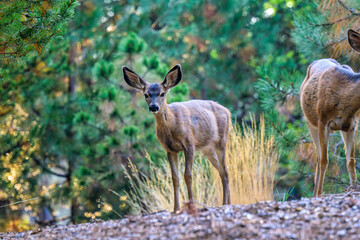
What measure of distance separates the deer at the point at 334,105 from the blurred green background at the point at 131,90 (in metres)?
1.50

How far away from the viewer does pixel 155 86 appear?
20.9ft

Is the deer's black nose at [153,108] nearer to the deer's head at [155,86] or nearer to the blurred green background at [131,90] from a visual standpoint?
the deer's head at [155,86]

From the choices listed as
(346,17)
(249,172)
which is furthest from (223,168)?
(346,17)

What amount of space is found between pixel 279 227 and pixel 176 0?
40.5 feet

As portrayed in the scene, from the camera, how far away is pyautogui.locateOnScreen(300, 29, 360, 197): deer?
623 cm

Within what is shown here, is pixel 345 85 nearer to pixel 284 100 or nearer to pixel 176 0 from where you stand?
pixel 284 100

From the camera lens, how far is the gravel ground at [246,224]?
3949 millimetres

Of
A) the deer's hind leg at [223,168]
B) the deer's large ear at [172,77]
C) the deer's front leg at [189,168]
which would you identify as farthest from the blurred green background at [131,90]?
the deer's large ear at [172,77]

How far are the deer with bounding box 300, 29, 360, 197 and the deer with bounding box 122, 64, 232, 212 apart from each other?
1222 mm

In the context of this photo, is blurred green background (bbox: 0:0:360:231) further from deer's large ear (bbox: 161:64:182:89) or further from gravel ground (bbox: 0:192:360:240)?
gravel ground (bbox: 0:192:360:240)

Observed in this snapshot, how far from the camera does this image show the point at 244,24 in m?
16.3

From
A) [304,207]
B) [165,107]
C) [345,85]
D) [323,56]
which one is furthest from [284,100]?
[304,207]

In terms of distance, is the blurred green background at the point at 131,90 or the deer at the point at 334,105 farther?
the blurred green background at the point at 131,90

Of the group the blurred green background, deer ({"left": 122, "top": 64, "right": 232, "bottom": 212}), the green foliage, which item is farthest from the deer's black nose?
the blurred green background
